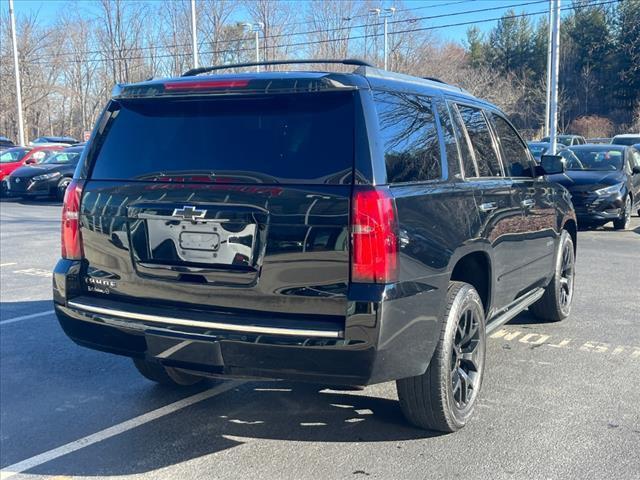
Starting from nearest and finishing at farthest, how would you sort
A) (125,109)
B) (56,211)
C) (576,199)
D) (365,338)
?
(365,338)
(125,109)
(576,199)
(56,211)

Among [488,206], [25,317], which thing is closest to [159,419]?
[488,206]

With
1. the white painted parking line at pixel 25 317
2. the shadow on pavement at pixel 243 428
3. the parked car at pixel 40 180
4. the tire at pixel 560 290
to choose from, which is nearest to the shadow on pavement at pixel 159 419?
the shadow on pavement at pixel 243 428

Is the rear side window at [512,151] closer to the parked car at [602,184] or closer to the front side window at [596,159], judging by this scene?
the parked car at [602,184]

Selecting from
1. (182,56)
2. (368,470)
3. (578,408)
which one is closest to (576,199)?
(578,408)

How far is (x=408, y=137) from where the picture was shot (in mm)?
3779

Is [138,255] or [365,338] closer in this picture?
[365,338]

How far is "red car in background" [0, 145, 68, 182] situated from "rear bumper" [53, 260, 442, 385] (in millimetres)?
20876

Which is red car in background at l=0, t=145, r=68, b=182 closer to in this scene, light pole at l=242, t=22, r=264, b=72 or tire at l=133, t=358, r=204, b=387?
light pole at l=242, t=22, r=264, b=72

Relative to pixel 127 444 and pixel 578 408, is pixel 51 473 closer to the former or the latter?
pixel 127 444

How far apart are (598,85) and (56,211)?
2178 inches

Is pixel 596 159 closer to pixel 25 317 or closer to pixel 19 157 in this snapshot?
pixel 25 317

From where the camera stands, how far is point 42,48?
46375 millimetres

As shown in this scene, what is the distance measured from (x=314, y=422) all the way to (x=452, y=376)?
89 cm

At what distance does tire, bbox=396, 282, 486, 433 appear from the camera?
12.6ft
